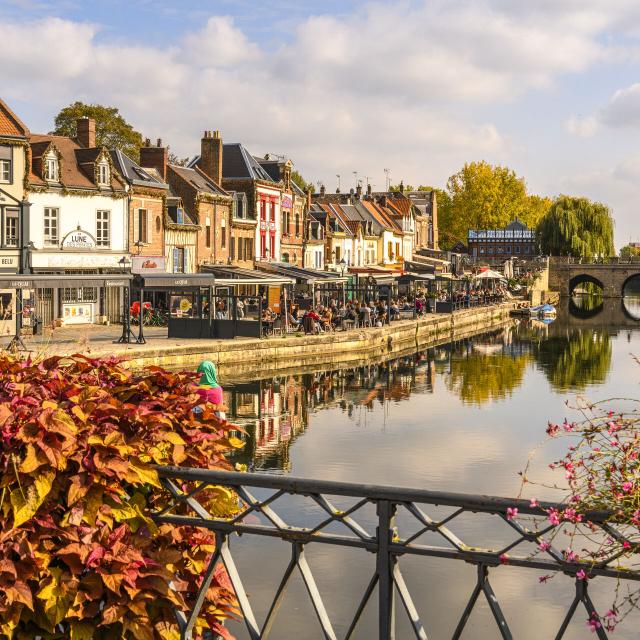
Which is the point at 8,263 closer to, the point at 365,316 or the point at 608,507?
the point at 365,316

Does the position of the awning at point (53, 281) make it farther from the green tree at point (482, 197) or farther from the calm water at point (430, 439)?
the green tree at point (482, 197)

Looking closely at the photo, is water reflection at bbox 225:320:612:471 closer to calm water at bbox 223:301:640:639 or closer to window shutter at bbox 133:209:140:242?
calm water at bbox 223:301:640:639

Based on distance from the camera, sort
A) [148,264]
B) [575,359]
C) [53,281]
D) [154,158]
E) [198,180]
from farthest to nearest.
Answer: [198,180], [154,158], [575,359], [148,264], [53,281]

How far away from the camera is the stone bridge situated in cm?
10381

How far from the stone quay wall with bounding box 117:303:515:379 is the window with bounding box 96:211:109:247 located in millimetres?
10250

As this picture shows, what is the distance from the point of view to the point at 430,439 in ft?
77.3

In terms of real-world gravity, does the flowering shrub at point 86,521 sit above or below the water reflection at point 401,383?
above

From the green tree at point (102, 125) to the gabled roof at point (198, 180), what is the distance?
25.7ft

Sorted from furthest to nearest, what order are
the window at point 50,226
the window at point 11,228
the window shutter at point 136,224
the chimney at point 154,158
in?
the chimney at point 154,158
the window shutter at point 136,224
the window at point 50,226
the window at point 11,228

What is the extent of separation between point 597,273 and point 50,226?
7671cm

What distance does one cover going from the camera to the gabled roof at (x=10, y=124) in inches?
1542

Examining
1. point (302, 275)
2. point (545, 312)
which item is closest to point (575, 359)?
point (302, 275)

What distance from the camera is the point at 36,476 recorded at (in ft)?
16.6

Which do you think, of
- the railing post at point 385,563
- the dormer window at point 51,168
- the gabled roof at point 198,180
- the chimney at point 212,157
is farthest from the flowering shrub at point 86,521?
the chimney at point 212,157
